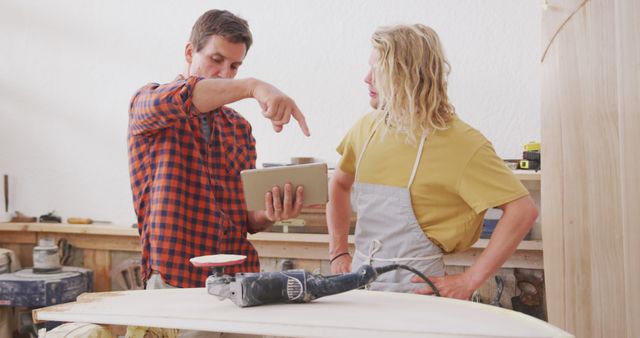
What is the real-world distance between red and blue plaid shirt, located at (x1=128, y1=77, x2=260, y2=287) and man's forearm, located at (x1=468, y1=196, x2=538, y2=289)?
0.78 meters

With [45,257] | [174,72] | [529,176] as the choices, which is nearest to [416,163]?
[529,176]

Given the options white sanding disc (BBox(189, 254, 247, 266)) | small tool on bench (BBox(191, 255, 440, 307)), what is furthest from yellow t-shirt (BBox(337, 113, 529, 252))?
white sanding disc (BBox(189, 254, 247, 266))

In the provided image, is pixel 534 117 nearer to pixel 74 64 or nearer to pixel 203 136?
pixel 203 136

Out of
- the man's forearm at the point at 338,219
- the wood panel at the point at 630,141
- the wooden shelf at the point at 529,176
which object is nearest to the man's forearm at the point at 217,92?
the man's forearm at the point at 338,219

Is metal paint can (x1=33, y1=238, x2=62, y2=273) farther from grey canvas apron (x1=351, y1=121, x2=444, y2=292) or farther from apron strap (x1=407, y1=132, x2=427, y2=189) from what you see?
apron strap (x1=407, y1=132, x2=427, y2=189)

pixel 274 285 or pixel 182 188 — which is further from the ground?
pixel 182 188

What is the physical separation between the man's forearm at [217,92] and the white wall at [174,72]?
2.01 metres

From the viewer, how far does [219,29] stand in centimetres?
220

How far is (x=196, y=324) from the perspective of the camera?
1.19 meters

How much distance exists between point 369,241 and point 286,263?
1675 mm

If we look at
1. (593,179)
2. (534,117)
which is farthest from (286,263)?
(593,179)

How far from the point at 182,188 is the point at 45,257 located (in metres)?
2.33

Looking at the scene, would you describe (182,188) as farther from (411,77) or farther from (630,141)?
(630,141)

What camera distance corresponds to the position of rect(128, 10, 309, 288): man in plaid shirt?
71.6 inches
